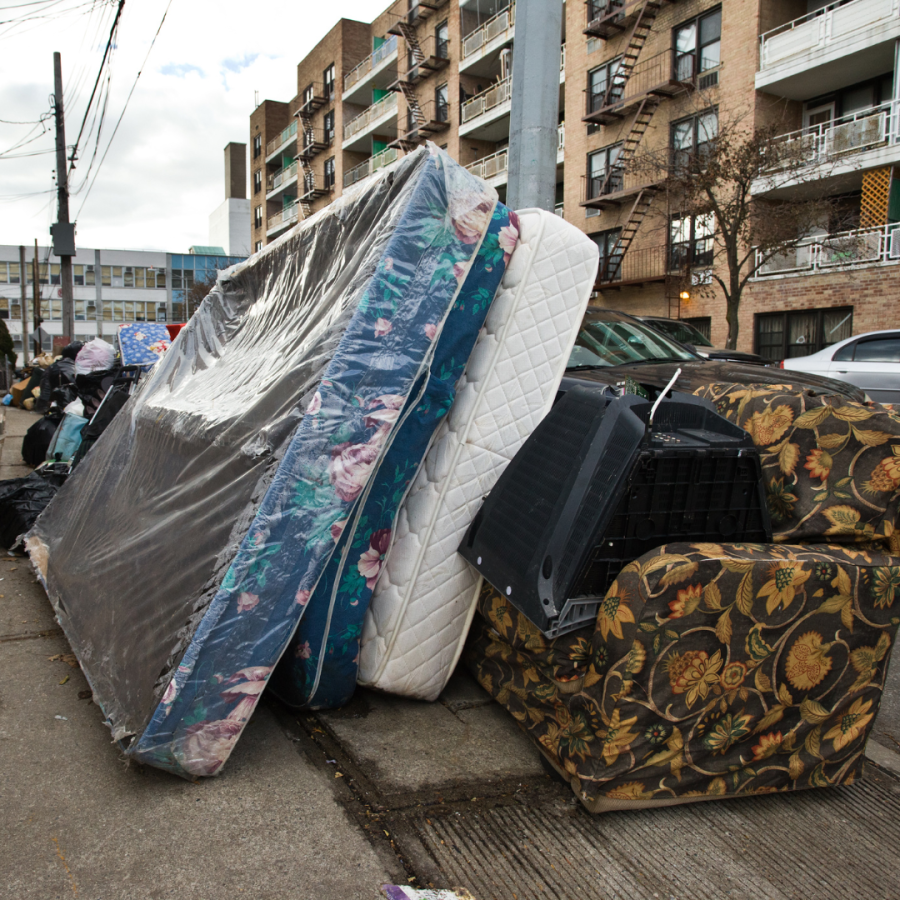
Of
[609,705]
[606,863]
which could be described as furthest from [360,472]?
[606,863]

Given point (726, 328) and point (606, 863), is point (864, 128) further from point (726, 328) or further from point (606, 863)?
point (606, 863)

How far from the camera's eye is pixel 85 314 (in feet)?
209

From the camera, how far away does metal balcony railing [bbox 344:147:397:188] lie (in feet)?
102

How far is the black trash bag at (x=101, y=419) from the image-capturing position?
4.82 meters

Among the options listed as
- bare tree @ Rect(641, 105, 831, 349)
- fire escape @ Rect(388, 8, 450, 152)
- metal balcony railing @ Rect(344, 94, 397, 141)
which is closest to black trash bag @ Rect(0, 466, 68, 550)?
bare tree @ Rect(641, 105, 831, 349)

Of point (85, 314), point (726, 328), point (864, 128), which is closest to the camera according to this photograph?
point (864, 128)

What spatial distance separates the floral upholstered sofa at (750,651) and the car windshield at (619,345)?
2147 millimetres

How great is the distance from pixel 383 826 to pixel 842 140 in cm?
1746

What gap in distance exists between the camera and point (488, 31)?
24750 mm

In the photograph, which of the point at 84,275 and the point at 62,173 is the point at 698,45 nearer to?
the point at 62,173

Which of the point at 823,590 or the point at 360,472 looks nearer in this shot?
the point at 823,590

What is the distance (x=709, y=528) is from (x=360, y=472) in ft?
3.12

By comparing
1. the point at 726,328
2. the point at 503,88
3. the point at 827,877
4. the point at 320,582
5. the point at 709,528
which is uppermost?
the point at 503,88

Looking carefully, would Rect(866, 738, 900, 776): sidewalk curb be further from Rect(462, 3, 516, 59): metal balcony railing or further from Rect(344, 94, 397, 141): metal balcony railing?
Rect(344, 94, 397, 141): metal balcony railing
